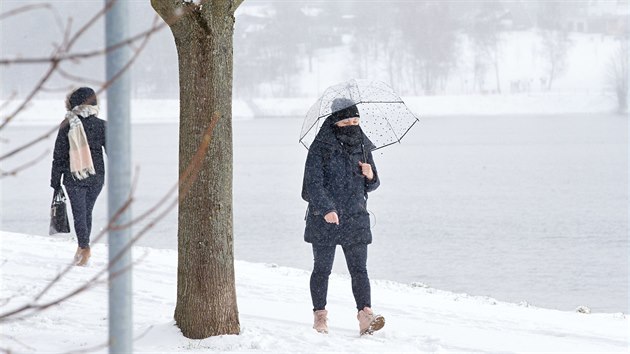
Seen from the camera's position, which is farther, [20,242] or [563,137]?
[563,137]

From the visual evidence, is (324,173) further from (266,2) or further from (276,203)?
(266,2)

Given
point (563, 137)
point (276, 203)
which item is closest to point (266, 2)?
point (563, 137)

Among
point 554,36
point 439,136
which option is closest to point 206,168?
point 439,136

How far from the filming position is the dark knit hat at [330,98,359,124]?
20.2 ft

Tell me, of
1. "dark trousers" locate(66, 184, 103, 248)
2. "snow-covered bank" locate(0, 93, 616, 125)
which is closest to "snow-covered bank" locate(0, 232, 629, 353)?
"dark trousers" locate(66, 184, 103, 248)

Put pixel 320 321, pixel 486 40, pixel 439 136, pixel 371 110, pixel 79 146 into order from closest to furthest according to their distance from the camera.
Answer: pixel 320 321
pixel 371 110
pixel 79 146
pixel 439 136
pixel 486 40

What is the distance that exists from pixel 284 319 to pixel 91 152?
2407 millimetres

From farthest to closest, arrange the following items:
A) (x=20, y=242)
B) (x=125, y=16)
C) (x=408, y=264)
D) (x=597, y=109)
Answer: (x=597, y=109), (x=408, y=264), (x=20, y=242), (x=125, y=16)

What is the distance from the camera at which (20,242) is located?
10.7m

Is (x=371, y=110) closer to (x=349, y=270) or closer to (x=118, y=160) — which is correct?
(x=349, y=270)

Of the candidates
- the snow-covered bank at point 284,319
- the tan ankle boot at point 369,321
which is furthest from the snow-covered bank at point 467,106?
the tan ankle boot at point 369,321

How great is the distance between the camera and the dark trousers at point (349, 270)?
620cm

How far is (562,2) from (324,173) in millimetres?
155374

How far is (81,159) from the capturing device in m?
8.25
